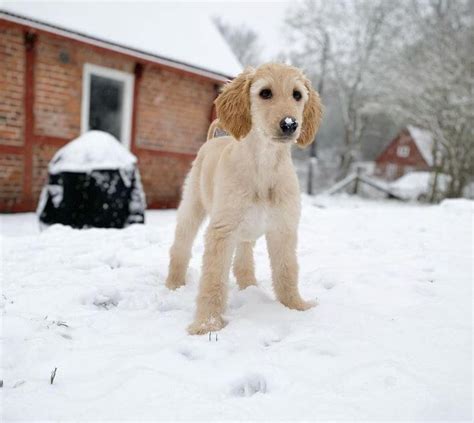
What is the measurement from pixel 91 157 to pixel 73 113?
3.26 m

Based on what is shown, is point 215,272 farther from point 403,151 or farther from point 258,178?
point 403,151

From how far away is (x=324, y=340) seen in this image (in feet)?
7.36

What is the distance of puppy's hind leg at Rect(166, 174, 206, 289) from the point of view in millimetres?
3271

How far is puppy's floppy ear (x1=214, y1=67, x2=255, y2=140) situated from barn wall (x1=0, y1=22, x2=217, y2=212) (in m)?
6.42

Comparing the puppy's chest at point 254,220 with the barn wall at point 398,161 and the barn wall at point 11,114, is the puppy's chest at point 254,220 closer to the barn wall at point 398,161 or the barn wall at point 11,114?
the barn wall at point 11,114

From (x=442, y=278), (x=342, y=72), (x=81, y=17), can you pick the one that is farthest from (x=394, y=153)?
(x=442, y=278)

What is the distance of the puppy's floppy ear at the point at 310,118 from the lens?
2.71 metres

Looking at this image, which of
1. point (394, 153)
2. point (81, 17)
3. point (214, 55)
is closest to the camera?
point (81, 17)

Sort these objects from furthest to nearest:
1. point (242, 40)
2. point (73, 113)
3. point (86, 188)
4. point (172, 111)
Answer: point (242, 40), point (172, 111), point (73, 113), point (86, 188)

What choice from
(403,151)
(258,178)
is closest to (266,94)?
(258,178)

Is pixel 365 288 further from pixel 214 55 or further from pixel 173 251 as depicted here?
pixel 214 55

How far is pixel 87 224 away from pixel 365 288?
13.5ft

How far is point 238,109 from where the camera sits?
8.55ft

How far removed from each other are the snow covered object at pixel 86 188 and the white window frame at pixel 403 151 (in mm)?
35733
